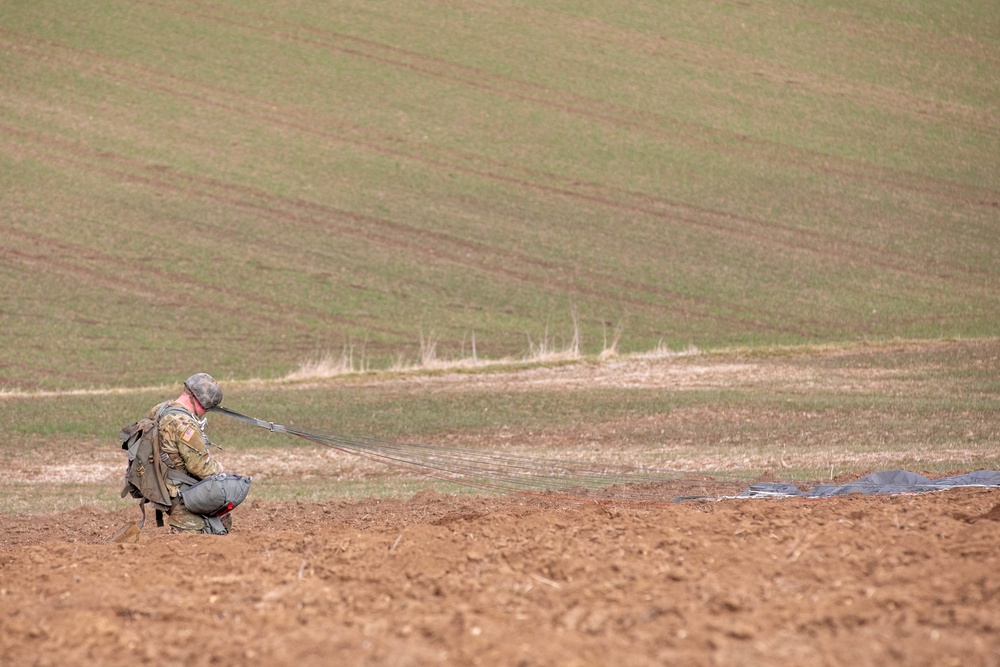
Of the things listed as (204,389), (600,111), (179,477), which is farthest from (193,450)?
(600,111)

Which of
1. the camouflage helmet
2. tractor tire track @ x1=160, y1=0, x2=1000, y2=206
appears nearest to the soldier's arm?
the camouflage helmet

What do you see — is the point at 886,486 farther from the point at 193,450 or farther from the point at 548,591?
the point at 193,450

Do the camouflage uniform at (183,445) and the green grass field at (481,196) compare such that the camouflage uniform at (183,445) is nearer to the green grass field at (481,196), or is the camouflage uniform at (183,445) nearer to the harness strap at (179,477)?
the harness strap at (179,477)

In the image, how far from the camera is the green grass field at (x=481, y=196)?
25281 mm

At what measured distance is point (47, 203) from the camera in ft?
108

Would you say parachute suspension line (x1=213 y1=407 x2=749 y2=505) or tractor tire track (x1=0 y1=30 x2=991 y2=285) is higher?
tractor tire track (x1=0 y1=30 x2=991 y2=285)

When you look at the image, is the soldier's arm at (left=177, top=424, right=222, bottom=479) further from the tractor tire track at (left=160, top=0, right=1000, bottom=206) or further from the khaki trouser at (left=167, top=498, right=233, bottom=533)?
the tractor tire track at (left=160, top=0, right=1000, bottom=206)

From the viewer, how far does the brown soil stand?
15.3 feet

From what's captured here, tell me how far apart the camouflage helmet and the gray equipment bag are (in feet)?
1.81

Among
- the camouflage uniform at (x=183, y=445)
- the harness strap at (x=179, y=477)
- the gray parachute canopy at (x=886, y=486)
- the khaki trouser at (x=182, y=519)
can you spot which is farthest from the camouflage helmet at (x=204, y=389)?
the gray parachute canopy at (x=886, y=486)

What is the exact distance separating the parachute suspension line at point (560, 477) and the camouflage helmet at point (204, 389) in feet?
2.77

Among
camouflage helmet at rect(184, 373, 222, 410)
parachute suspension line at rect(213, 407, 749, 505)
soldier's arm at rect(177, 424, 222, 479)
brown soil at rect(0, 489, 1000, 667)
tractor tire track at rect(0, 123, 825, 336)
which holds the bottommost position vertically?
parachute suspension line at rect(213, 407, 749, 505)

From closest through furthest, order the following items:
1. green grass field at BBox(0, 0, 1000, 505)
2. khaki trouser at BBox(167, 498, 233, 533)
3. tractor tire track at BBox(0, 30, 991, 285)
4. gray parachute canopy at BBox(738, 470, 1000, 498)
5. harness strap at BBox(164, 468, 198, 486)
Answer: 1. harness strap at BBox(164, 468, 198, 486)
2. khaki trouser at BBox(167, 498, 233, 533)
3. gray parachute canopy at BBox(738, 470, 1000, 498)
4. green grass field at BBox(0, 0, 1000, 505)
5. tractor tire track at BBox(0, 30, 991, 285)

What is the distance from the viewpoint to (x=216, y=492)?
26.8 ft
